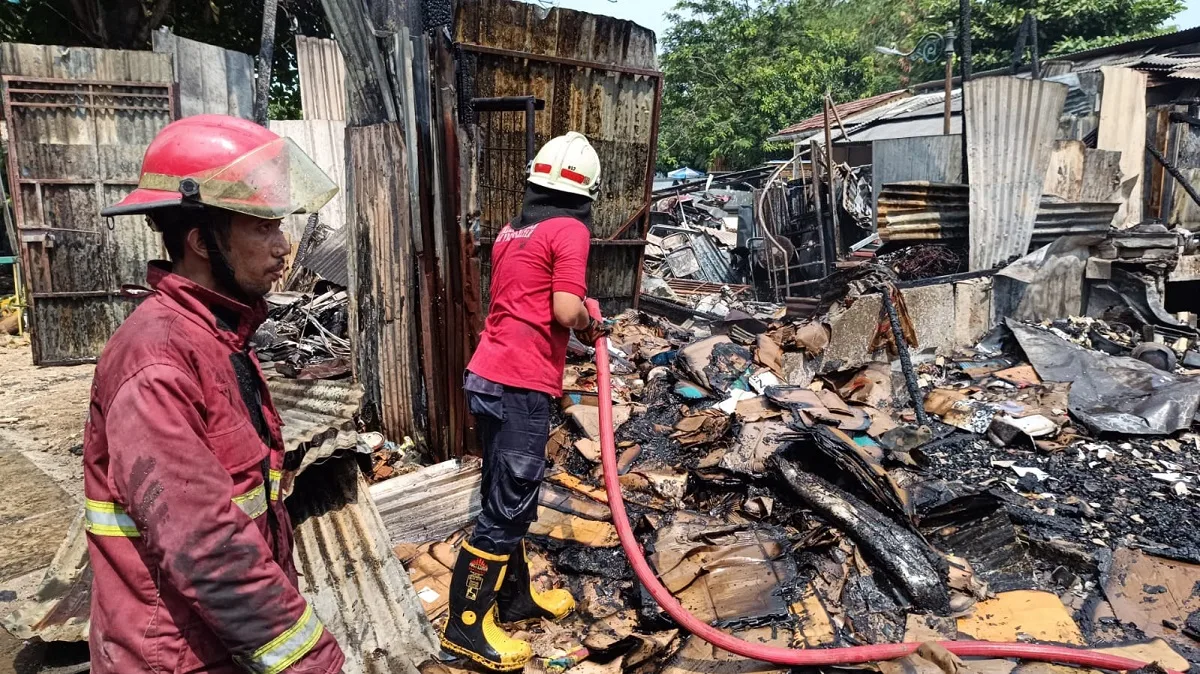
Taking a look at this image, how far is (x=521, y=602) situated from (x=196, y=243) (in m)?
2.27

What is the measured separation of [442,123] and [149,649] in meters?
2.90

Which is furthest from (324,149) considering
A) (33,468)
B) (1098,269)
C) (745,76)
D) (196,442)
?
(745,76)

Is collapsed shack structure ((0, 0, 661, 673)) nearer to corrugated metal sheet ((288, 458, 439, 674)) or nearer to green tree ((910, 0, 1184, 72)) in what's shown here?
corrugated metal sheet ((288, 458, 439, 674))

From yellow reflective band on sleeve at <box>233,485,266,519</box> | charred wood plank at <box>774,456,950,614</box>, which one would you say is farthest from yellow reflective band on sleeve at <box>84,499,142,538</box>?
charred wood plank at <box>774,456,950,614</box>

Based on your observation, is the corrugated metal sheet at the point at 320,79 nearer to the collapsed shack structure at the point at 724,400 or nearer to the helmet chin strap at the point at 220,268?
the collapsed shack structure at the point at 724,400

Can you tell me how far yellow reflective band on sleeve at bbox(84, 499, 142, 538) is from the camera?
121 cm

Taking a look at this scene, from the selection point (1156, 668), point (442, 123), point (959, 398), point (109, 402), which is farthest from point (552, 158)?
point (959, 398)

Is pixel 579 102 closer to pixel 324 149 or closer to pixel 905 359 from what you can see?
pixel 905 359

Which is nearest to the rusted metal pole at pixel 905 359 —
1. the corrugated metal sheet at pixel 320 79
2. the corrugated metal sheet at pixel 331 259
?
the corrugated metal sheet at pixel 331 259

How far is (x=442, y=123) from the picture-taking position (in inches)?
142

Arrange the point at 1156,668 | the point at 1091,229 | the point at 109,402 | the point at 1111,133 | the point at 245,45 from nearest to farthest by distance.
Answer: the point at 109,402
the point at 1156,668
the point at 1091,229
the point at 1111,133
the point at 245,45

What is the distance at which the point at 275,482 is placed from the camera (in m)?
1.44

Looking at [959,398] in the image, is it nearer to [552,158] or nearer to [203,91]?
[552,158]

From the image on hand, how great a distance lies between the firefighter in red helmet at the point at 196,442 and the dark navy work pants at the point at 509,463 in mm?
1404
